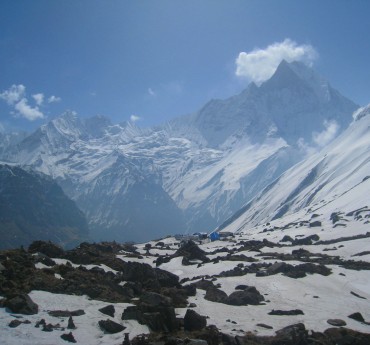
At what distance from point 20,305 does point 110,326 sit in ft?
17.8

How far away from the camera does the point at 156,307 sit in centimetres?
2986

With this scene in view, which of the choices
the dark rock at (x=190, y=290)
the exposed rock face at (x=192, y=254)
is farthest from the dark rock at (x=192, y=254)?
the dark rock at (x=190, y=290)

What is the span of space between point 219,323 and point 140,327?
6240 millimetres

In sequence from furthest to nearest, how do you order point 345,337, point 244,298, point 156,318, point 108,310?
point 244,298 < point 108,310 < point 345,337 < point 156,318

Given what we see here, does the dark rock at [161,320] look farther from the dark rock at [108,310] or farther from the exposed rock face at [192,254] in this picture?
the exposed rock face at [192,254]

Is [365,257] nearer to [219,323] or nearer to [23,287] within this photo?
[219,323]

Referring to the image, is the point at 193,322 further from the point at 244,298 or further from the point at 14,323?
the point at 244,298

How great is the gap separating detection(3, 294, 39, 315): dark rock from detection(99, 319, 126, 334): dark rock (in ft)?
13.4

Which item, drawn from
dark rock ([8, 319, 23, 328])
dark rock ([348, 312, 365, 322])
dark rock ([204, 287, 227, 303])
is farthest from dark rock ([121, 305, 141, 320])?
dark rock ([348, 312, 365, 322])

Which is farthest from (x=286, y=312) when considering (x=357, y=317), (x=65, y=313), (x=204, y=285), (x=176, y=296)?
(x=65, y=313)

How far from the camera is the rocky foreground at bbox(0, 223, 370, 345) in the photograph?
83.8ft

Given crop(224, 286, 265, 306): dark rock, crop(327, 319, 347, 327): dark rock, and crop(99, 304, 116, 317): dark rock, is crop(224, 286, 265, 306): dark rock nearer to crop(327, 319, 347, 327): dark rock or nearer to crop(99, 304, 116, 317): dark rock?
crop(327, 319, 347, 327): dark rock

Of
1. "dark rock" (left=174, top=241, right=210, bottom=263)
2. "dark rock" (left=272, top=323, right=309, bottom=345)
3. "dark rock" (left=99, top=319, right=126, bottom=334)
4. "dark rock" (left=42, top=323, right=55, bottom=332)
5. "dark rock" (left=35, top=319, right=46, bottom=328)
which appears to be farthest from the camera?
"dark rock" (left=174, top=241, right=210, bottom=263)

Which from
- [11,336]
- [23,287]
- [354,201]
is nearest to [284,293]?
[23,287]
